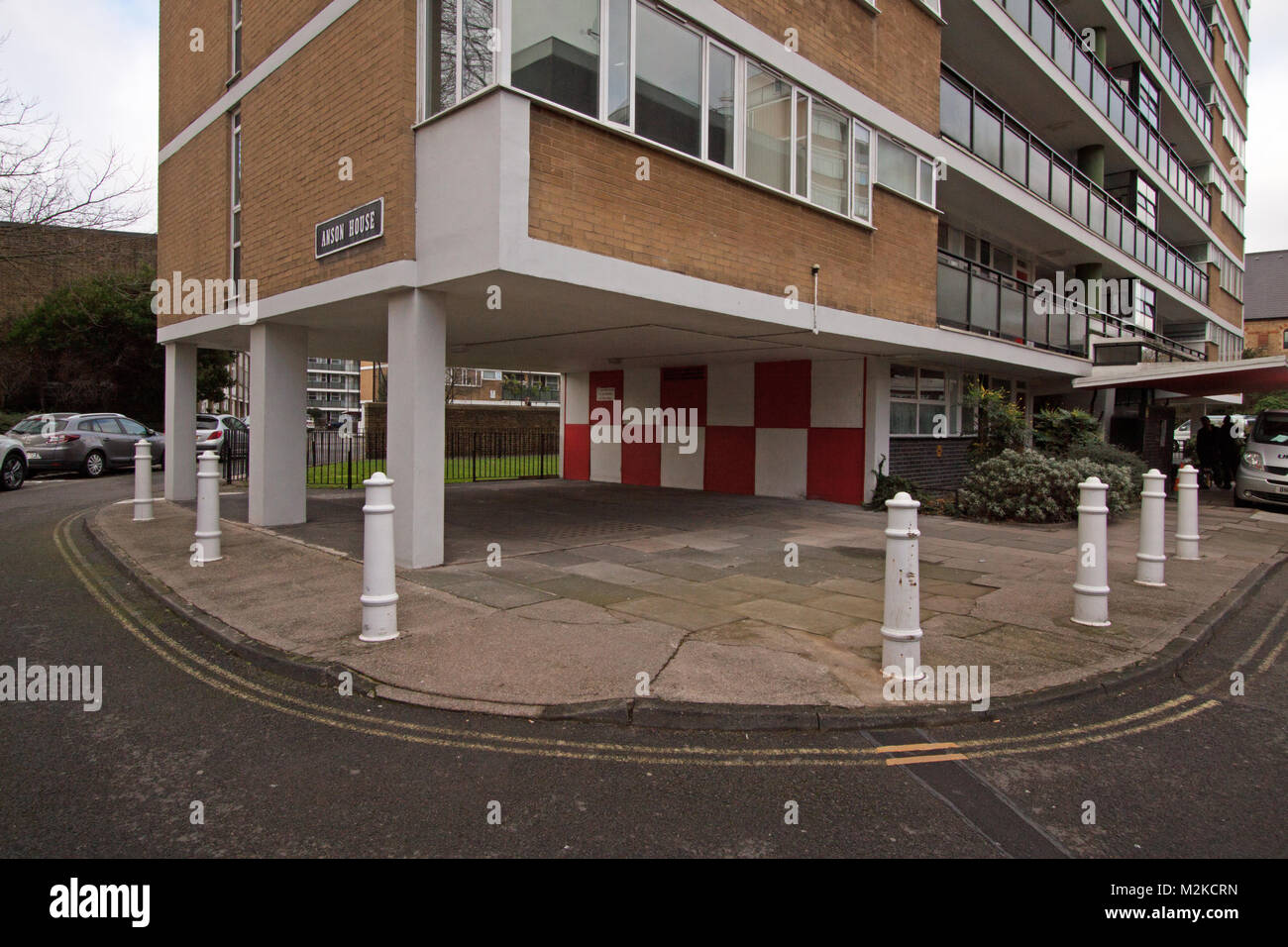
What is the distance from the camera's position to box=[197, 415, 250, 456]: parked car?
17922 millimetres

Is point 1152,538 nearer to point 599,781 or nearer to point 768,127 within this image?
point 768,127

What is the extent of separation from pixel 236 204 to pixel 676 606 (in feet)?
31.6

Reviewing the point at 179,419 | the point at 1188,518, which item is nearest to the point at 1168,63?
the point at 1188,518

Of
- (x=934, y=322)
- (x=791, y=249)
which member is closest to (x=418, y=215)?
(x=791, y=249)

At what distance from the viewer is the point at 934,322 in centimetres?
1335

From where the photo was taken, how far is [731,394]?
15.9 m

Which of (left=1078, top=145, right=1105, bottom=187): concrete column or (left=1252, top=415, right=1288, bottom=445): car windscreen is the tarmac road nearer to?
(left=1252, top=415, right=1288, bottom=445): car windscreen

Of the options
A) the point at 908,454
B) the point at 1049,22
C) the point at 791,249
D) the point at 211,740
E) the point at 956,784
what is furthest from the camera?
the point at 1049,22

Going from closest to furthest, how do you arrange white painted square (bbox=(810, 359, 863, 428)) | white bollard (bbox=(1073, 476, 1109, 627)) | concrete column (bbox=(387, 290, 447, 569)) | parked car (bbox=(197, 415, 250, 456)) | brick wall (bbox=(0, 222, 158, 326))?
1. white bollard (bbox=(1073, 476, 1109, 627))
2. concrete column (bbox=(387, 290, 447, 569))
3. white painted square (bbox=(810, 359, 863, 428))
4. parked car (bbox=(197, 415, 250, 456))
5. brick wall (bbox=(0, 222, 158, 326))

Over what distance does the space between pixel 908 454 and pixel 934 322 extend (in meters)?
2.72

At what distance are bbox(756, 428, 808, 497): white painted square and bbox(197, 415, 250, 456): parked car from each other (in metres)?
11.2

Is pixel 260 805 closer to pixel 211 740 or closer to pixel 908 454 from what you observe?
pixel 211 740

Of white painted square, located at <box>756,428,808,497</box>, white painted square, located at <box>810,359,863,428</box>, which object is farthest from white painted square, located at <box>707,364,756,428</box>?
white painted square, located at <box>810,359,863,428</box>

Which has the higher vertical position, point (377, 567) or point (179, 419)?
point (179, 419)
